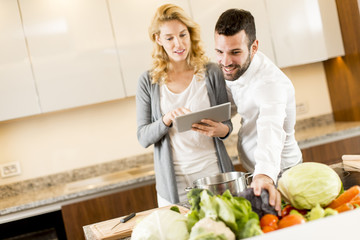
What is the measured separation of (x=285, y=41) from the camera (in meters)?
2.02

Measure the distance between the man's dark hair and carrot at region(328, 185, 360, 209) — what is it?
0.57 m

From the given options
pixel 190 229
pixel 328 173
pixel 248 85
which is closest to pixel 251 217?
pixel 190 229

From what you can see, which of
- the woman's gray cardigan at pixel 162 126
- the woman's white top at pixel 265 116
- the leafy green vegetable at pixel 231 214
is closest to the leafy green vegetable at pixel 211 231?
the leafy green vegetable at pixel 231 214

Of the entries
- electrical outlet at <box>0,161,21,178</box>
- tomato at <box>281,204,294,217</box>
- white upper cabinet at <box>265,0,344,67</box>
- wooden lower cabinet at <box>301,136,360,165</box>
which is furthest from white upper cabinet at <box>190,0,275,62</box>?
electrical outlet at <box>0,161,21,178</box>

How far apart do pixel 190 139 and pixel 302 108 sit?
46.2 inches

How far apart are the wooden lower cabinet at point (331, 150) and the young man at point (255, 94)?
3.48 ft

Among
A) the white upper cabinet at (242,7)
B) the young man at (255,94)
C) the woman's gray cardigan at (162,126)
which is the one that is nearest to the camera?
the young man at (255,94)

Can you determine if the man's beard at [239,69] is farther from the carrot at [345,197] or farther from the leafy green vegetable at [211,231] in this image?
the leafy green vegetable at [211,231]

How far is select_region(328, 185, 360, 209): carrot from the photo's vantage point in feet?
2.67

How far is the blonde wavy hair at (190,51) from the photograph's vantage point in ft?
5.03

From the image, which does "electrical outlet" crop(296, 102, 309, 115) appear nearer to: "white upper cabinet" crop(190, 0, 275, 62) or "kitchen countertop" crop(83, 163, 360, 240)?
"white upper cabinet" crop(190, 0, 275, 62)

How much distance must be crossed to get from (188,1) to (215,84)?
0.58 meters

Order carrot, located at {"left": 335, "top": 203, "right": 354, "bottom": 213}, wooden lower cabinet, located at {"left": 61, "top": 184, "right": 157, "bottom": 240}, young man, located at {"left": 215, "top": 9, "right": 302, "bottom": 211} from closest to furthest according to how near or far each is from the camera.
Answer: carrot, located at {"left": 335, "top": 203, "right": 354, "bottom": 213}
young man, located at {"left": 215, "top": 9, "right": 302, "bottom": 211}
wooden lower cabinet, located at {"left": 61, "top": 184, "right": 157, "bottom": 240}

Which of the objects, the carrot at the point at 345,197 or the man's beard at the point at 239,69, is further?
the man's beard at the point at 239,69
